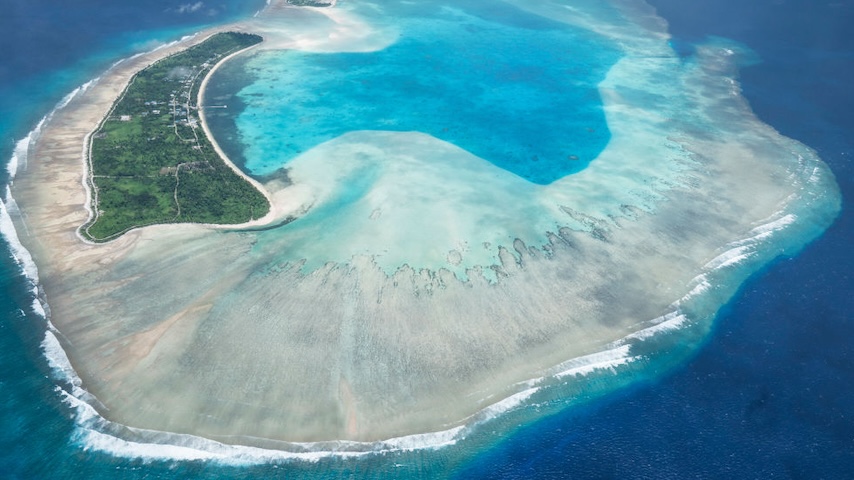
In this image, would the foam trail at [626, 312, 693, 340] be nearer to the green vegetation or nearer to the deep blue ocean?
the deep blue ocean

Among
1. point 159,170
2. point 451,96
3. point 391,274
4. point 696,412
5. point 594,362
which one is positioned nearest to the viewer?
point 696,412

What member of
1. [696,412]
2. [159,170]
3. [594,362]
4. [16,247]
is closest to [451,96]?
[159,170]

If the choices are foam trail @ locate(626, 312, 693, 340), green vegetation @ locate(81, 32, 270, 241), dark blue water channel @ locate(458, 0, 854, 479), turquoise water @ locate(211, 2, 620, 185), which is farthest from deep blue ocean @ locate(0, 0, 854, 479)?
turquoise water @ locate(211, 2, 620, 185)

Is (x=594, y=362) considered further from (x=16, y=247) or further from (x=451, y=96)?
(x=16, y=247)

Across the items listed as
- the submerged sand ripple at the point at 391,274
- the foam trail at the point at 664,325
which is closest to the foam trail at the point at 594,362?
the submerged sand ripple at the point at 391,274

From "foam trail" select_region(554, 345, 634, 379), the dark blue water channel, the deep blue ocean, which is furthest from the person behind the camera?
"foam trail" select_region(554, 345, 634, 379)

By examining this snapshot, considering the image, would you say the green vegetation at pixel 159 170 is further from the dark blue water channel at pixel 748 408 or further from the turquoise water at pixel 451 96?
the dark blue water channel at pixel 748 408
